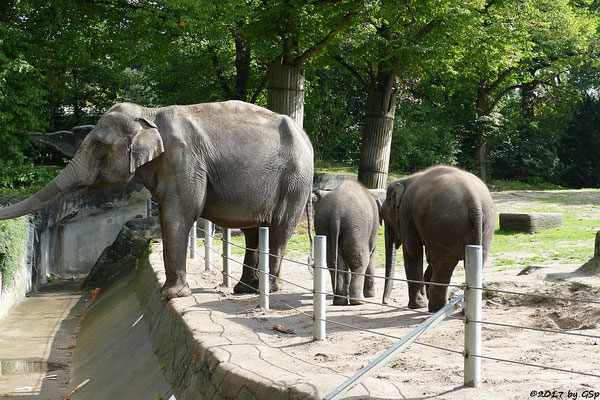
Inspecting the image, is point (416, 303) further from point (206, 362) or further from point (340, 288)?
point (206, 362)

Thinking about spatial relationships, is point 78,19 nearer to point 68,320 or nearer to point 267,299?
point 68,320

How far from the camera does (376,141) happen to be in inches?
918

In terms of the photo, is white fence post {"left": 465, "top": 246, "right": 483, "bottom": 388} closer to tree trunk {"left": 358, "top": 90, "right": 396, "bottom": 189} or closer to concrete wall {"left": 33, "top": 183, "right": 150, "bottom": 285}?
concrete wall {"left": 33, "top": 183, "right": 150, "bottom": 285}

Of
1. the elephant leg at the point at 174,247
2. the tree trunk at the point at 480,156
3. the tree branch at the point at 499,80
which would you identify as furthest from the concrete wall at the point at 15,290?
the tree trunk at the point at 480,156

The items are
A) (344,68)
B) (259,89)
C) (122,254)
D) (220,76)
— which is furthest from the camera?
(259,89)

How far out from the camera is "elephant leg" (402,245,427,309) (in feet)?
31.2

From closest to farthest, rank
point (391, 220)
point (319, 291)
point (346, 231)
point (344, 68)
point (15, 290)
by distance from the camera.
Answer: point (319, 291) → point (391, 220) → point (346, 231) → point (15, 290) → point (344, 68)

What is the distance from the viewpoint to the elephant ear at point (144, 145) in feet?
31.6

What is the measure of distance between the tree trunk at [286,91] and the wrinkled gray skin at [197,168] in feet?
28.5

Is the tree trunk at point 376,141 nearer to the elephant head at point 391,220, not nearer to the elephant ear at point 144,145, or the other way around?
the elephant head at point 391,220

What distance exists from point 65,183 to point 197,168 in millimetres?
1639

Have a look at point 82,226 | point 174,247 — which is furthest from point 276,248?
point 82,226

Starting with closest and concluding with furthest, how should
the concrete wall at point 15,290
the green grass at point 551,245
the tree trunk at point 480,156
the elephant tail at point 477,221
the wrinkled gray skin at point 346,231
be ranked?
the elephant tail at point 477,221
the wrinkled gray skin at point 346,231
the green grass at point 551,245
the concrete wall at point 15,290
the tree trunk at point 480,156

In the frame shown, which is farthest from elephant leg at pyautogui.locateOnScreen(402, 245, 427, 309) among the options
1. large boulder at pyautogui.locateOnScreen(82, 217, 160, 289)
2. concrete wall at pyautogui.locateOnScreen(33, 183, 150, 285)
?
concrete wall at pyautogui.locateOnScreen(33, 183, 150, 285)
